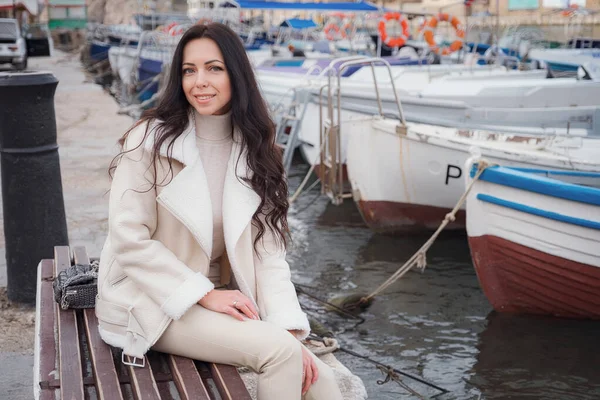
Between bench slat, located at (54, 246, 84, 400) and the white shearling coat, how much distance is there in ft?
0.40

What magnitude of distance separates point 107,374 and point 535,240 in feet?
13.3

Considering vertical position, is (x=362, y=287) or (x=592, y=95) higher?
(x=592, y=95)

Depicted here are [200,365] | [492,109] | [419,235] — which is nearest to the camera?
[200,365]

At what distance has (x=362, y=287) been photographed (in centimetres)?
705

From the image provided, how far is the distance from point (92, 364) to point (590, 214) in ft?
12.6

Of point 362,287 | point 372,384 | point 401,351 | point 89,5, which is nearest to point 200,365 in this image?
point 372,384

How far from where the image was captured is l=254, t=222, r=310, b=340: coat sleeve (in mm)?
2502

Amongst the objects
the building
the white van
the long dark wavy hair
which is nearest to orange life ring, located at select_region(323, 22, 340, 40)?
the white van

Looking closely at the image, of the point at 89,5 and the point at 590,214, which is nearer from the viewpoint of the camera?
the point at 590,214

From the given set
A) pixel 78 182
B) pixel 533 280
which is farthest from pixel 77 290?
pixel 78 182

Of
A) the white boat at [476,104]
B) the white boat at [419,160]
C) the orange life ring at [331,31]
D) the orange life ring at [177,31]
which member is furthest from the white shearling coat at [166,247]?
the orange life ring at [331,31]

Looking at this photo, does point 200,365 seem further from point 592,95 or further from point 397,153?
point 592,95

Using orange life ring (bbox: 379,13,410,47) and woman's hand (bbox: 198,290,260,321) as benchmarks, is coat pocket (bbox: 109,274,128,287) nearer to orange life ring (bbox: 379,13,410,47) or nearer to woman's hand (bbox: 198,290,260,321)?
woman's hand (bbox: 198,290,260,321)

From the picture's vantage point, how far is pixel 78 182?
7.51 m
